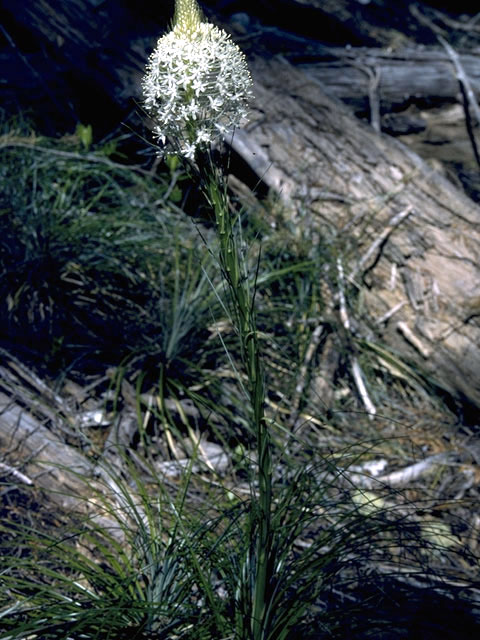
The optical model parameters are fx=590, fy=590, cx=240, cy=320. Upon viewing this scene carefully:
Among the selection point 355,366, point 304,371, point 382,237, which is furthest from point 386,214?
point 304,371

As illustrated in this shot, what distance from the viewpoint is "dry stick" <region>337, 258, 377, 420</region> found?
269 cm

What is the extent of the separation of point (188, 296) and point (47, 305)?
2.23 ft

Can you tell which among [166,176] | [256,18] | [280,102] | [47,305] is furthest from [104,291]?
[256,18]

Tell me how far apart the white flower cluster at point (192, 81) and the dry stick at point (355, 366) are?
1.73 metres

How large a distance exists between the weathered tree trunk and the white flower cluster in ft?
6.16

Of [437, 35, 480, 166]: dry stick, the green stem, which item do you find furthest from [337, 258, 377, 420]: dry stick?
[437, 35, 480, 166]: dry stick

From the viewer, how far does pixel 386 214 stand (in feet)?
9.73

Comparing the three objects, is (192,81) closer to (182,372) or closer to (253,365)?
(253,365)

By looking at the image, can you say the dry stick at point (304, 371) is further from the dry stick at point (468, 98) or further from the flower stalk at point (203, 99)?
the dry stick at point (468, 98)

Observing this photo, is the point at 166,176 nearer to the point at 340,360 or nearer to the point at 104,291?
the point at 104,291

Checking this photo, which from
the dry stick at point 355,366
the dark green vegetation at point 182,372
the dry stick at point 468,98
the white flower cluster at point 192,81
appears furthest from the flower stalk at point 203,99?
the dry stick at point 468,98

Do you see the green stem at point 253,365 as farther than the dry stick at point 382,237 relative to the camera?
No

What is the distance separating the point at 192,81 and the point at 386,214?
2.03 metres

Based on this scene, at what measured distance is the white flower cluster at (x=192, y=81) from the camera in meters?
1.10
